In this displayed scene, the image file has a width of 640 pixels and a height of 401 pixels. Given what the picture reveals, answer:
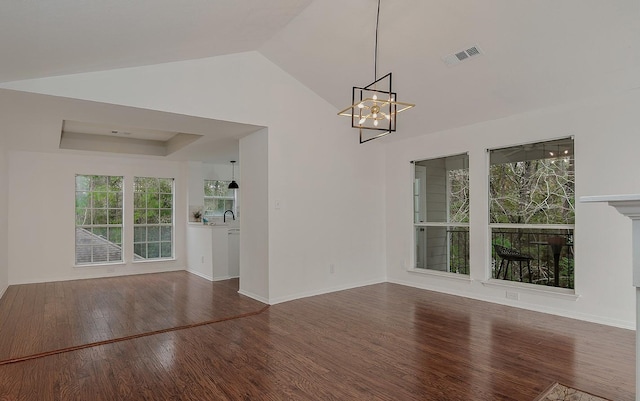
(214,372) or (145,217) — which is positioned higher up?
(145,217)

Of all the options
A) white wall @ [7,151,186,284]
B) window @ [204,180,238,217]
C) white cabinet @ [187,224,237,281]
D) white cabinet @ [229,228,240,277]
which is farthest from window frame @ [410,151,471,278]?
white wall @ [7,151,186,284]

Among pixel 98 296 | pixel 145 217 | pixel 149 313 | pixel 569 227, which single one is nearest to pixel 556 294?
pixel 569 227

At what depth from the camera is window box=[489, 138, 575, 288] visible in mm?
4391

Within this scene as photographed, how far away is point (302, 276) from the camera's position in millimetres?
5375

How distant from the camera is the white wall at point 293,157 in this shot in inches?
162

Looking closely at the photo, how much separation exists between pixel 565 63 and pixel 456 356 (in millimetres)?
3033

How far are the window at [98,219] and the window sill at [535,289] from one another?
677 centimetres

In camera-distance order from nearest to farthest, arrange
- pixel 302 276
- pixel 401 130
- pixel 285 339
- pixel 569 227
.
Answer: pixel 285 339, pixel 569 227, pixel 302 276, pixel 401 130

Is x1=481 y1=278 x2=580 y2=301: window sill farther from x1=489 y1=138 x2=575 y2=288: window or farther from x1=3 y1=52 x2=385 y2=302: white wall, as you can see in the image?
x1=3 y1=52 x2=385 y2=302: white wall

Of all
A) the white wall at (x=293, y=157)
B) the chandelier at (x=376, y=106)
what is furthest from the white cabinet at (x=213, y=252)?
the chandelier at (x=376, y=106)

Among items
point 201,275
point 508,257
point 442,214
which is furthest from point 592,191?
point 201,275

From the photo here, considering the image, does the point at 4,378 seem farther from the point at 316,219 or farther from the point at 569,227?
the point at 569,227

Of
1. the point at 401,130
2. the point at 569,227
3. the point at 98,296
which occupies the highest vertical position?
the point at 401,130

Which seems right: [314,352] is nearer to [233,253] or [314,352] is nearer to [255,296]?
[255,296]
